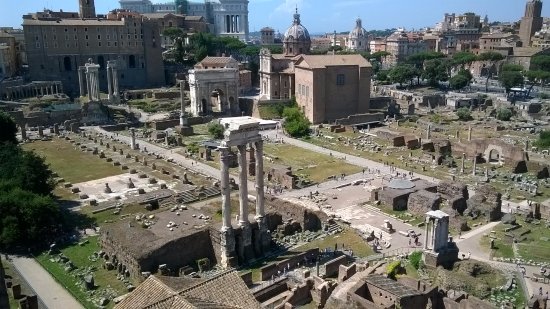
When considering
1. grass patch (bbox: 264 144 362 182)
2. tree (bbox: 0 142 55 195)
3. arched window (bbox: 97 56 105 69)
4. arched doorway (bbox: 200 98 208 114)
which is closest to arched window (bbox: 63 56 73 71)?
arched window (bbox: 97 56 105 69)

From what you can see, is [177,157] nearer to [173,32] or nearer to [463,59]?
[173,32]

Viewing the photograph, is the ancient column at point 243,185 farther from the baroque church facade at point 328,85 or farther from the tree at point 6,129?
the baroque church facade at point 328,85

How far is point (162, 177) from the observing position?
4484cm

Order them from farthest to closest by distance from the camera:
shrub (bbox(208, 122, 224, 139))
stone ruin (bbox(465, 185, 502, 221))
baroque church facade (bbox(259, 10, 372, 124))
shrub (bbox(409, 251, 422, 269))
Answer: baroque church facade (bbox(259, 10, 372, 124))
shrub (bbox(208, 122, 224, 139))
stone ruin (bbox(465, 185, 502, 221))
shrub (bbox(409, 251, 422, 269))

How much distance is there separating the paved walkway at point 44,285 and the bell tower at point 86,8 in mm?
89452

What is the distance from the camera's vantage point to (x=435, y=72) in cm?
9825

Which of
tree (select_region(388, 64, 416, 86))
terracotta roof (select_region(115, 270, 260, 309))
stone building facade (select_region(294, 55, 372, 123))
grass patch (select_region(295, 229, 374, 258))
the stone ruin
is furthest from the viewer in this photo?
tree (select_region(388, 64, 416, 86))

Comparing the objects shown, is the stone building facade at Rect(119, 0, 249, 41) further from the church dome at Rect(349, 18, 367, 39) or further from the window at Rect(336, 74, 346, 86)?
the window at Rect(336, 74, 346, 86)

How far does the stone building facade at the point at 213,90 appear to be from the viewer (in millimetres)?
72194

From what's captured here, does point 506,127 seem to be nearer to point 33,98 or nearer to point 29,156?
point 29,156

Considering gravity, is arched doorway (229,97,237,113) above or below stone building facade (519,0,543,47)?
below

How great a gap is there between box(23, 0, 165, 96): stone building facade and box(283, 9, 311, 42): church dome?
2578 centimetres

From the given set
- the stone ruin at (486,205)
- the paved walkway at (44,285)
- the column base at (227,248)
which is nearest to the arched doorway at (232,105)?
the stone ruin at (486,205)

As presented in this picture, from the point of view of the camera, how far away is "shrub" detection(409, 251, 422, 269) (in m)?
27.9
